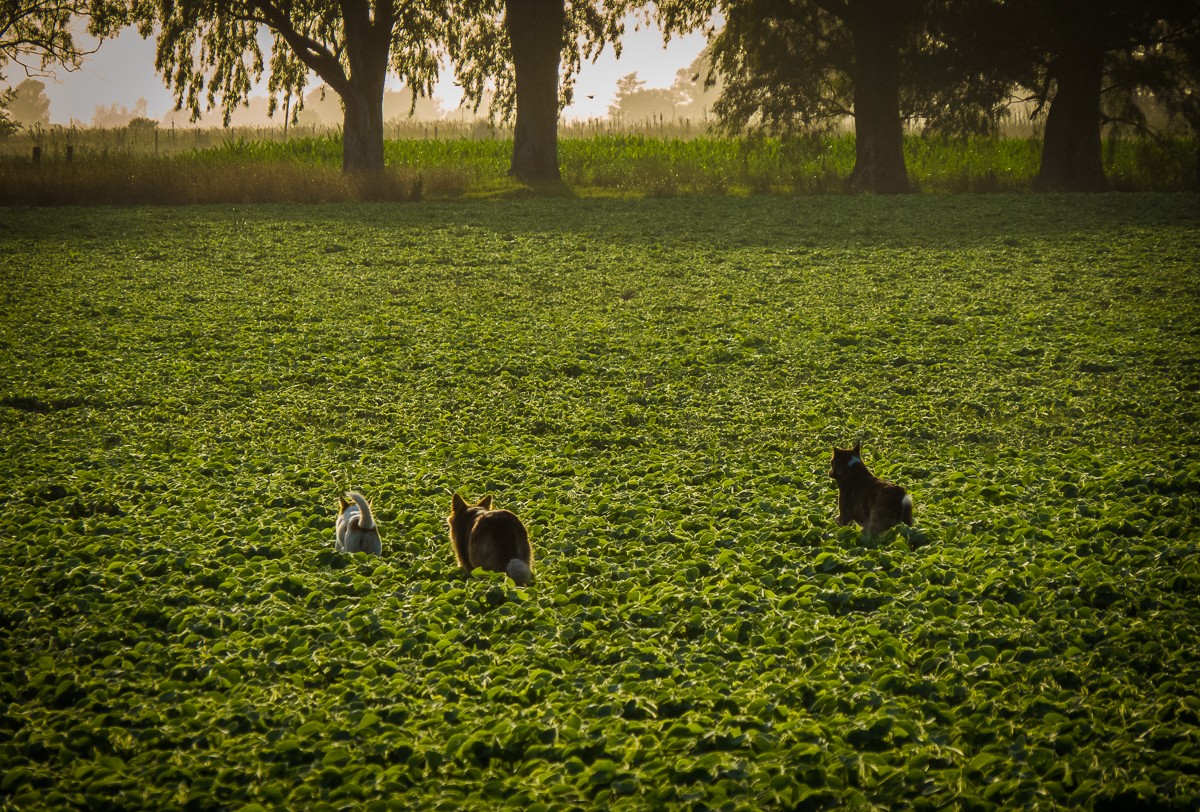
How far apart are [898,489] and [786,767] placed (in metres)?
A: 2.84

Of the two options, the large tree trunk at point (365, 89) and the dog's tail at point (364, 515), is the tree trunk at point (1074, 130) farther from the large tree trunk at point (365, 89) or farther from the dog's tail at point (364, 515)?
the dog's tail at point (364, 515)

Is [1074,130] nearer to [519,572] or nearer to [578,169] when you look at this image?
[578,169]

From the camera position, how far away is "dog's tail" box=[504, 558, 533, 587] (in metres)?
5.88

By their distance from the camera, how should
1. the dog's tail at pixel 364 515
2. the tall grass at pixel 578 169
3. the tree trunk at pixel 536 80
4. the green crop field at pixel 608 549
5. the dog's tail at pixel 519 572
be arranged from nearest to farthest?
the green crop field at pixel 608 549
the dog's tail at pixel 519 572
the dog's tail at pixel 364 515
the tall grass at pixel 578 169
the tree trunk at pixel 536 80

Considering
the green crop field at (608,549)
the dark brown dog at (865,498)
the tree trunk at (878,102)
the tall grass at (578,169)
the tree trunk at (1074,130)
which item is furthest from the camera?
the tree trunk at (878,102)

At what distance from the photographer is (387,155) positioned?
32.5m

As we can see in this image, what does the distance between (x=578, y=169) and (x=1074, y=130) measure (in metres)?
13.5

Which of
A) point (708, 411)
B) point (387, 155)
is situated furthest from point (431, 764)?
point (387, 155)

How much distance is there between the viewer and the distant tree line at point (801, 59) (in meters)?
25.6

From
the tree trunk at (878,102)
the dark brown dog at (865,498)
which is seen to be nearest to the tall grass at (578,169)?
the tree trunk at (878,102)

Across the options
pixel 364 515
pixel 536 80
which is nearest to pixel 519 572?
pixel 364 515

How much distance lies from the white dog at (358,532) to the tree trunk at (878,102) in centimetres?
2316

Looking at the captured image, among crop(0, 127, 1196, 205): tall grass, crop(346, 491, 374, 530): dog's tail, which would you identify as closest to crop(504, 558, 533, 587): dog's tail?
crop(346, 491, 374, 530): dog's tail

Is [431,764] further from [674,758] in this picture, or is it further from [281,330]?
[281,330]
